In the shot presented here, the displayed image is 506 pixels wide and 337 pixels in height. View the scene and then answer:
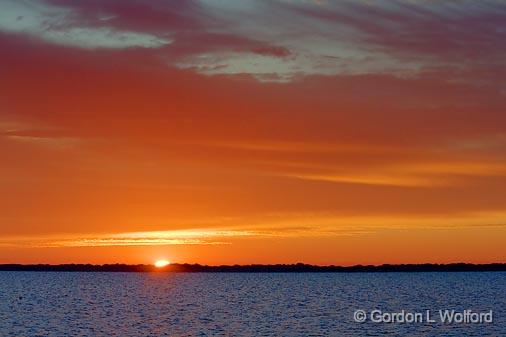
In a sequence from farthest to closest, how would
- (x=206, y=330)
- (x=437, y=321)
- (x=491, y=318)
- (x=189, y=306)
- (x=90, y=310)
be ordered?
(x=189, y=306) < (x=90, y=310) < (x=491, y=318) < (x=437, y=321) < (x=206, y=330)

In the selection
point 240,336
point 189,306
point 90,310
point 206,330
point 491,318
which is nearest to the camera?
point 240,336

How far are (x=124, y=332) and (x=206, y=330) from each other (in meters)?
9.46

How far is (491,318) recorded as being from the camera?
109562 mm

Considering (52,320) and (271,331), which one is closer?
(271,331)

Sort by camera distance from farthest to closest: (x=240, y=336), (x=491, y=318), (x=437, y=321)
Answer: (x=491, y=318)
(x=437, y=321)
(x=240, y=336)

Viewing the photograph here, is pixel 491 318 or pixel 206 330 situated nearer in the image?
pixel 206 330

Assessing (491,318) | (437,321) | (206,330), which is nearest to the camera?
(206,330)

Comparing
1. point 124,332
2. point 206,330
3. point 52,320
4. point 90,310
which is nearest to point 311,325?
point 206,330

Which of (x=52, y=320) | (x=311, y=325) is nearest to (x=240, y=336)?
(x=311, y=325)

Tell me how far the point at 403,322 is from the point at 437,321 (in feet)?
14.9

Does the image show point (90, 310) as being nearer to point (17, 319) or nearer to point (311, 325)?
point (17, 319)

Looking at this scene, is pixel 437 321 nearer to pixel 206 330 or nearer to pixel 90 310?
pixel 206 330

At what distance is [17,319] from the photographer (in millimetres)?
112625

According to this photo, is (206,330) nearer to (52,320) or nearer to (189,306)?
(52,320)
